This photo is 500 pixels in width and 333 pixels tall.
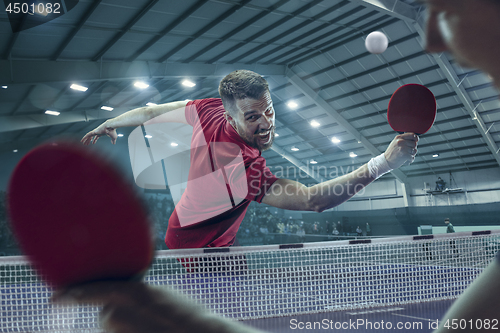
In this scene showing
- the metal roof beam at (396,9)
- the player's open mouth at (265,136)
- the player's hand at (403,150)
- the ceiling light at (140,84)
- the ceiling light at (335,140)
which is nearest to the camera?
the player's hand at (403,150)

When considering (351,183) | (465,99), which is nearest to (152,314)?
(351,183)

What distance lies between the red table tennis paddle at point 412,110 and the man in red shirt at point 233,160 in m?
0.21

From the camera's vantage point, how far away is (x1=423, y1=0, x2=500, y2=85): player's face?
1.64ft

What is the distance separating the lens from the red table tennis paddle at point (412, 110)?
2.72 metres

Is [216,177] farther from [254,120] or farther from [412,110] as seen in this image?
[412,110]

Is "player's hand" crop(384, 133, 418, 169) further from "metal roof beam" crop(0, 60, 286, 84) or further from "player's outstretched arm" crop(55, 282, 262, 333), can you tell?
"metal roof beam" crop(0, 60, 286, 84)

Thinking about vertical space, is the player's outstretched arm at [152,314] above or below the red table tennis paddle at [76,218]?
below

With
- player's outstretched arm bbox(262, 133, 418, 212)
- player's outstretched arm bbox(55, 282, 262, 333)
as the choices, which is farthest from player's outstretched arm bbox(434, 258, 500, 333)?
player's outstretched arm bbox(262, 133, 418, 212)

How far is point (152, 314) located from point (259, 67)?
20231mm

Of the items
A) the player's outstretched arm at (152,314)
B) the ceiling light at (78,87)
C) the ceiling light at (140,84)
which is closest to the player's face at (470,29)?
the player's outstretched arm at (152,314)

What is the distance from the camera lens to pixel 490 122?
68.4ft

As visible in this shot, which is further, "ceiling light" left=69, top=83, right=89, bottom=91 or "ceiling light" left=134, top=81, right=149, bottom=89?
"ceiling light" left=134, top=81, right=149, bottom=89

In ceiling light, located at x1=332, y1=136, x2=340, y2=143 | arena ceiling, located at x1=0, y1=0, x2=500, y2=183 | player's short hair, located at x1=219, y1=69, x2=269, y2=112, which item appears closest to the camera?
player's short hair, located at x1=219, y1=69, x2=269, y2=112

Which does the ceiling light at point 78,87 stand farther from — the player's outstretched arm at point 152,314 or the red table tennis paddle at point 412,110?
the player's outstretched arm at point 152,314
